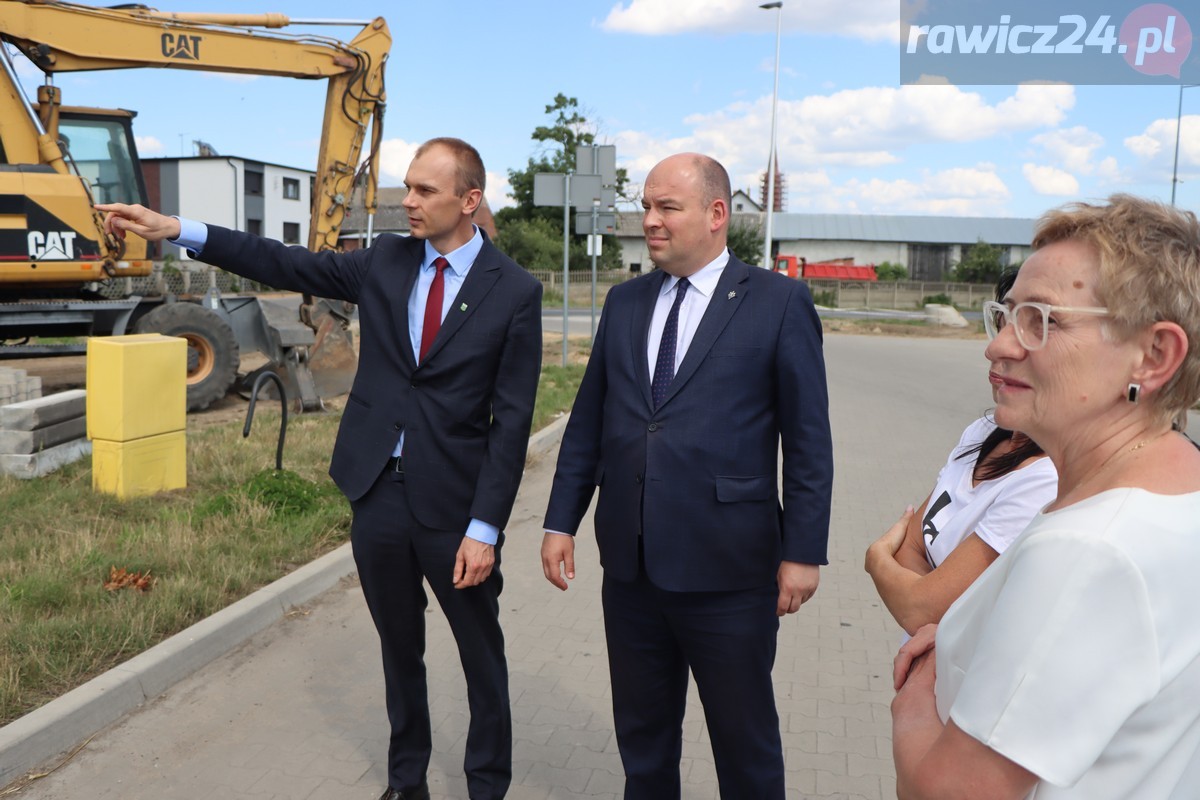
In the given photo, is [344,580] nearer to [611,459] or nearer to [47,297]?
[611,459]

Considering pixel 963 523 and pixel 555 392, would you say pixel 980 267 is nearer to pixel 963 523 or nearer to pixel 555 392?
pixel 555 392

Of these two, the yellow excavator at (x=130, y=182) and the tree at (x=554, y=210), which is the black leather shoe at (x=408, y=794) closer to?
the yellow excavator at (x=130, y=182)

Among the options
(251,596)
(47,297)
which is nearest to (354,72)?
(47,297)

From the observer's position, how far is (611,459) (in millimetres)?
3164

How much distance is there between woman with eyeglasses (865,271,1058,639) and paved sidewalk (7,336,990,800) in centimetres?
191

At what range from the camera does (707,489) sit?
3010 mm

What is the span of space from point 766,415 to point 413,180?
138 centimetres

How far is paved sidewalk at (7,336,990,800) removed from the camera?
12.5ft

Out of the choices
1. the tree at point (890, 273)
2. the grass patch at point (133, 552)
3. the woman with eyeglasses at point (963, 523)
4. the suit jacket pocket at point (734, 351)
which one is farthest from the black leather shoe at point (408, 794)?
the tree at point (890, 273)

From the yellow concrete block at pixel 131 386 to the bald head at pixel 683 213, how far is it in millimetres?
5127

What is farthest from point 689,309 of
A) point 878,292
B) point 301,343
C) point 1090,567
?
point 878,292

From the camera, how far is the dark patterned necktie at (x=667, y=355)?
3.11 metres

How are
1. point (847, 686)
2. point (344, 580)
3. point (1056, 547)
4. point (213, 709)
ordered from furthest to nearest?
point (344, 580) → point (847, 686) → point (213, 709) → point (1056, 547)

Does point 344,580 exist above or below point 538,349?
below
